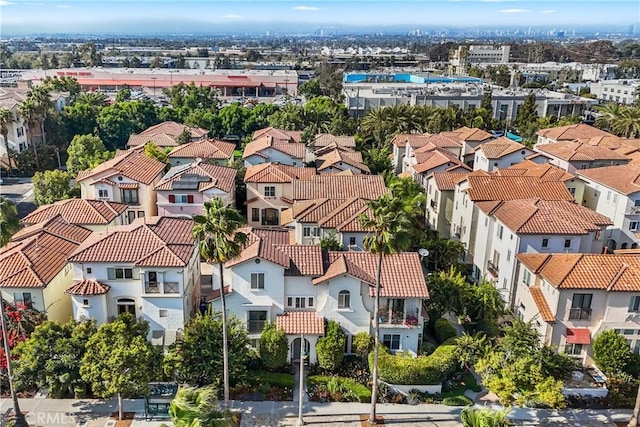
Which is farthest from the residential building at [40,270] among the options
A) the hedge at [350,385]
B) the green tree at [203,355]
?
the hedge at [350,385]

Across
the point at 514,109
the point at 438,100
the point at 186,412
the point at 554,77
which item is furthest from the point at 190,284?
the point at 554,77

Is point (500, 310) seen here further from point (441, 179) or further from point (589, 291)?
point (441, 179)

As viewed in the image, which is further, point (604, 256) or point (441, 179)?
point (441, 179)

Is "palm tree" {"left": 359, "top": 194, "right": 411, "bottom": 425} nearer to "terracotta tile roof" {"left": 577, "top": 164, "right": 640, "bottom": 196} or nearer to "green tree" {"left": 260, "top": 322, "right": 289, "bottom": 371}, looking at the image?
"green tree" {"left": 260, "top": 322, "right": 289, "bottom": 371}

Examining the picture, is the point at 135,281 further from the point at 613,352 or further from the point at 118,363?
the point at 613,352

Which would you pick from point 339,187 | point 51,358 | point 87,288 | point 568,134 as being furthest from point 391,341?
point 568,134

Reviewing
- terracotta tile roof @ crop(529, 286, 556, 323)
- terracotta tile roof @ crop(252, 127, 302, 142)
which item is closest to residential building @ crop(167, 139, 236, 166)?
terracotta tile roof @ crop(252, 127, 302, 142)
